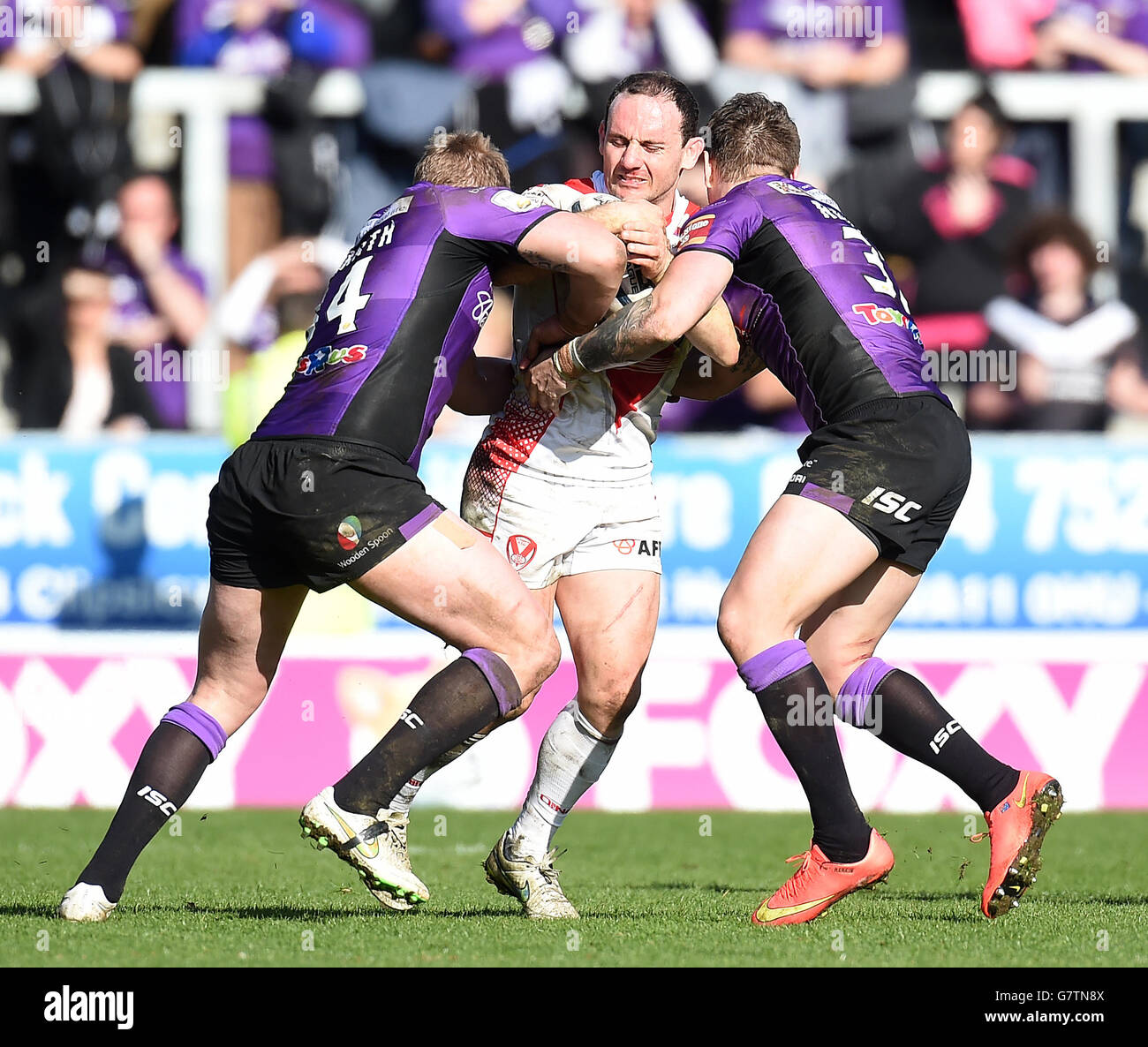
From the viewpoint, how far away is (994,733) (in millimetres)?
9102

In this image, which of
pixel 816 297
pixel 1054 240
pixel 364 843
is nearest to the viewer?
pixel 364 843

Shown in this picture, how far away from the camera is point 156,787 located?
16.5 ft

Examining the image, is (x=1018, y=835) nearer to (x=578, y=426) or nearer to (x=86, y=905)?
(x=578, y=426)

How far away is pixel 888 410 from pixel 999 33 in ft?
23.3

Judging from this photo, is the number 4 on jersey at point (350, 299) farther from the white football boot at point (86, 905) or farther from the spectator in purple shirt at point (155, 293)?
the spectator in purple shirt at point (155, 293)

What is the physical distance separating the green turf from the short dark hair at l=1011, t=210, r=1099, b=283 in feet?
11.0

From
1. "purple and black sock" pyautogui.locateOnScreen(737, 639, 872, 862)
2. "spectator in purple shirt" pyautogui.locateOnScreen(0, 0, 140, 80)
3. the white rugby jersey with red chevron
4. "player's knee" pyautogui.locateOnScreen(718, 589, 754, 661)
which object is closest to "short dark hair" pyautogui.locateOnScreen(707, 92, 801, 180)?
the white rugby jersey with red chevron

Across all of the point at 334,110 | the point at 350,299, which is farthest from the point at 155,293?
the point at 350,299

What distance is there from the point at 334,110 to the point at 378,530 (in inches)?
273

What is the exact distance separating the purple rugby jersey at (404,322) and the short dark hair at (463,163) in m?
0.27

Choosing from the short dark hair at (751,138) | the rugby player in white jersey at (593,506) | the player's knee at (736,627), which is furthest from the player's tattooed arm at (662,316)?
the player's knee at (736,627)

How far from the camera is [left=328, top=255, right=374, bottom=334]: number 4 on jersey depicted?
4.93 m

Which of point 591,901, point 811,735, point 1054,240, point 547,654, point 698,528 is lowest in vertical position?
point 591,901

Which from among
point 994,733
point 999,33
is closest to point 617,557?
point 994,733
